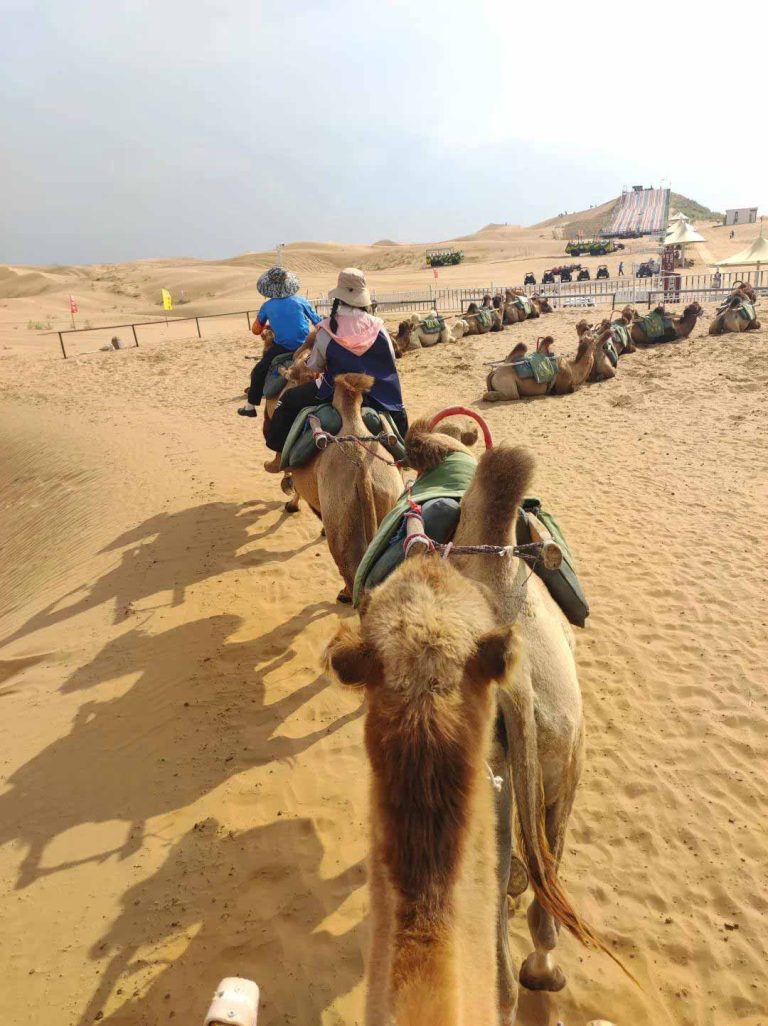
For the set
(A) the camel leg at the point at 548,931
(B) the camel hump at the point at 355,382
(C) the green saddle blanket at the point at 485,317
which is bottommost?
(A) the camel leg at the point at 548,931

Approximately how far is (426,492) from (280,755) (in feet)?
8.74

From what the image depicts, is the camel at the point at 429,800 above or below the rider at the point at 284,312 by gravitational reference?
below

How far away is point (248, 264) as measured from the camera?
221 ft

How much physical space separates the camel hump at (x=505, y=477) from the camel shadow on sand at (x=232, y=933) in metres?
2.61

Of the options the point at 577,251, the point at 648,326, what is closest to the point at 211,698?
the point at 648,326

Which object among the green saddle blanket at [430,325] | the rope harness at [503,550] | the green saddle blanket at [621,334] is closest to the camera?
the rope harness at [503,550]

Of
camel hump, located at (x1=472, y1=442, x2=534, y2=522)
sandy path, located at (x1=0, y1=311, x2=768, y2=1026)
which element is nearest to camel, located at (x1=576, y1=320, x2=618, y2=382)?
sandy path, located at (x1=0, y1=311, x2=768, y2=1026)

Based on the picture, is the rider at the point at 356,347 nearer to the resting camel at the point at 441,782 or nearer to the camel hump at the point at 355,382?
the camel hump at the point at 355,382

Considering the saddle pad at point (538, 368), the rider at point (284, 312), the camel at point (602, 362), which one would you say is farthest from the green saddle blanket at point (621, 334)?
the rider at point (284, 312)

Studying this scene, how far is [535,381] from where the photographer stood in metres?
13.9

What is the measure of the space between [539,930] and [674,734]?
2.41m

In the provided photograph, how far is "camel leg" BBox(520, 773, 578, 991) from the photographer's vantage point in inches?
102

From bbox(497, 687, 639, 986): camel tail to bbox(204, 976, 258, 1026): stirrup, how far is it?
3.80 ft

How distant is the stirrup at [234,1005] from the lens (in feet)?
7.36
